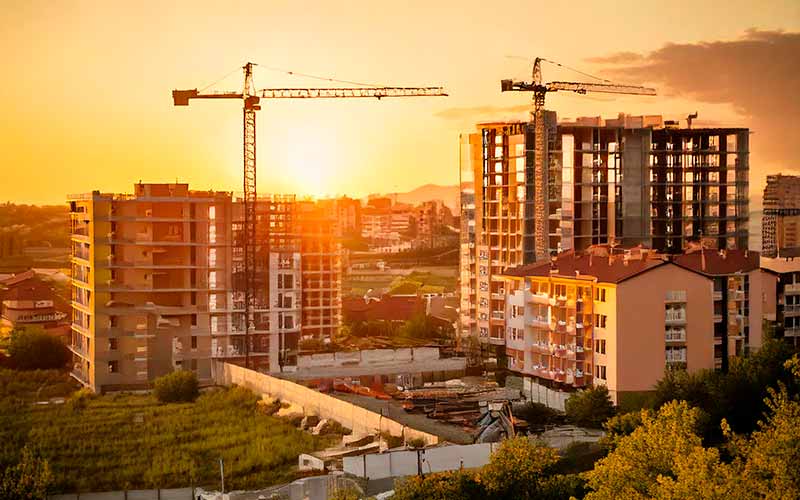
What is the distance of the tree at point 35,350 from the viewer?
53.4ft

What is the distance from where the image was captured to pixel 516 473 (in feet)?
27.3

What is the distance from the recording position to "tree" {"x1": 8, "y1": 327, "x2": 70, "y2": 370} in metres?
16.3

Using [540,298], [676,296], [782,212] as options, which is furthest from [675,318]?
[782,212]

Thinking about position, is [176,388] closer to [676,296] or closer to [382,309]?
[676,296]

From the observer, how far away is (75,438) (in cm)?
1188

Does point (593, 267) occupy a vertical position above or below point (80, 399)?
above

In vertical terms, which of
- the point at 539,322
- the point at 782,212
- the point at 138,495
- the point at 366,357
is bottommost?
the point at 138,495

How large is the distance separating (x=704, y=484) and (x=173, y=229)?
9.88 m

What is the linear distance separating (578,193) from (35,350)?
8022mm

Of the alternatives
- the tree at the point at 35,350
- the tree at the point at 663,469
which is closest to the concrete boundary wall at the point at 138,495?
the tree at the point at 663,469

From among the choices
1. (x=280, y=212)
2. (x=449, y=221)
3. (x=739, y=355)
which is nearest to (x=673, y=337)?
(x=739, y=355)

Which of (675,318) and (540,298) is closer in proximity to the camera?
(675,318)

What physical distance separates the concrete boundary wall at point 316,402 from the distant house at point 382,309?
784cm

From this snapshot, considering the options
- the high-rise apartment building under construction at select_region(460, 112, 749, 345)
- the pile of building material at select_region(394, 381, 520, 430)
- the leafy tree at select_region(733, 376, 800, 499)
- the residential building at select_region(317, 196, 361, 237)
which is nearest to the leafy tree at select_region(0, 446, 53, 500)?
the pile of building material at select_region(394, 381, 520, 430)
